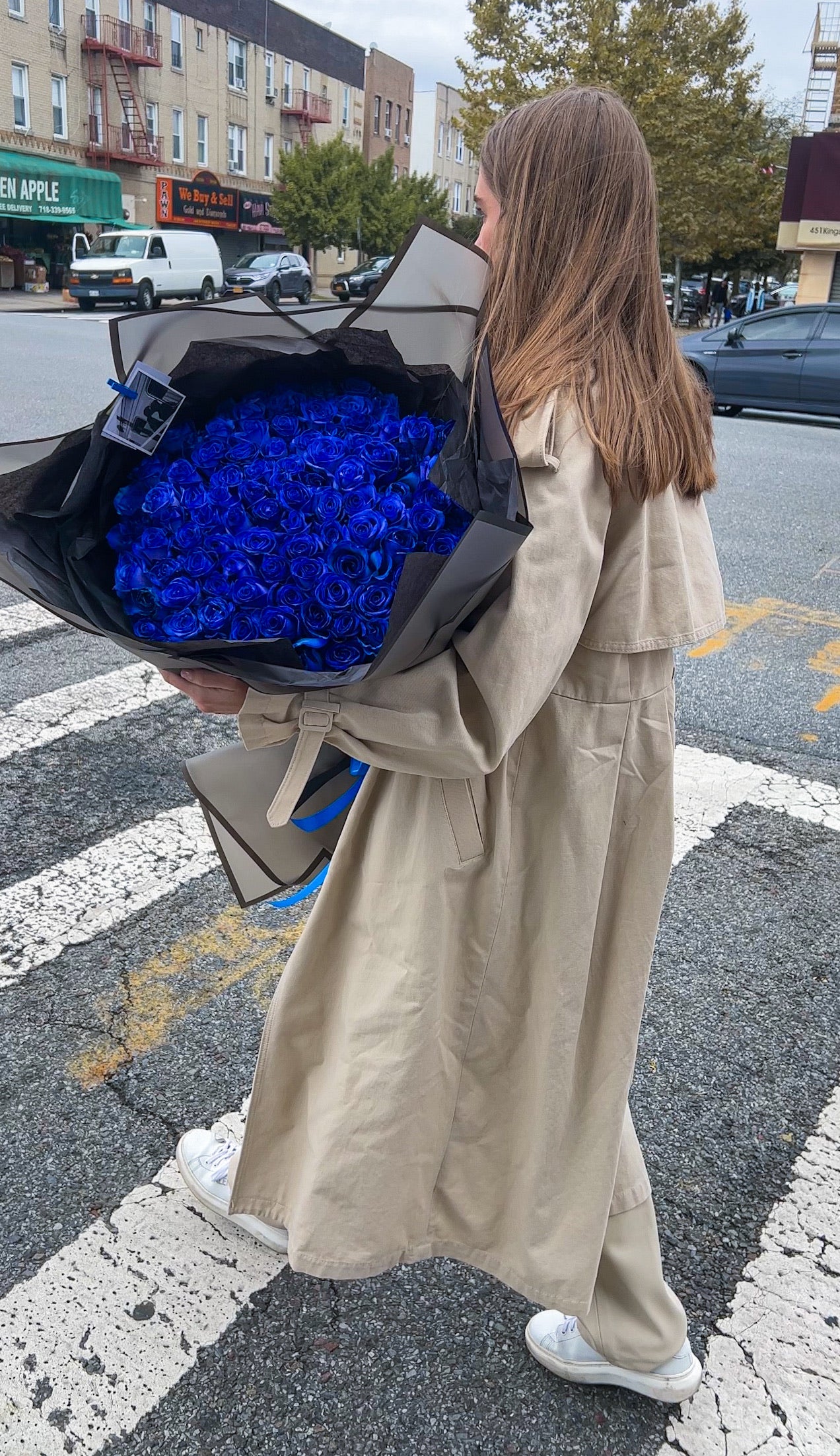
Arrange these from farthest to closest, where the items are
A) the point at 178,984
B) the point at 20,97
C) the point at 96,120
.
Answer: the point at 96,120
the point at 20,97
the point at 178,984

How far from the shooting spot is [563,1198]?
1.85 m

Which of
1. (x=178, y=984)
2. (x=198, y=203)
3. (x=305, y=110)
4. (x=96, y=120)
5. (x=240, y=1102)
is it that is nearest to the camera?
(x=240, y=1102)

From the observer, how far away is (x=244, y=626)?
1.49 meters

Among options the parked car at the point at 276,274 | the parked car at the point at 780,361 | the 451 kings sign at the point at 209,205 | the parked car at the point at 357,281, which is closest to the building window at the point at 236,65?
the 451 kings sign at the point at 209,205

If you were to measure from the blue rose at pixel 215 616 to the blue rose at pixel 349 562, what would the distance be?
0.48 ft

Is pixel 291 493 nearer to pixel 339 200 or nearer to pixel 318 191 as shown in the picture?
pixel 318 191

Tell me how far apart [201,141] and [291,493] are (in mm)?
53233

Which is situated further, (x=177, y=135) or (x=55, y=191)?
(x=177, y=135)

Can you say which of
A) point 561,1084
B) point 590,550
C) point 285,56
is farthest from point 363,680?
point 285,56

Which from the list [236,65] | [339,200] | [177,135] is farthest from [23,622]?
[236,65]

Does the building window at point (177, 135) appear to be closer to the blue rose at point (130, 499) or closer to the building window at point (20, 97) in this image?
the building window at point (20, 97)

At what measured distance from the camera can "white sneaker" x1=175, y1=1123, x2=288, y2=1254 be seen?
2.25 m

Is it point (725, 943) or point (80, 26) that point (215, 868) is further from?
point (80, 26)

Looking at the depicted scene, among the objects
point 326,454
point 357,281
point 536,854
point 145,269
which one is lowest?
point 536,854
